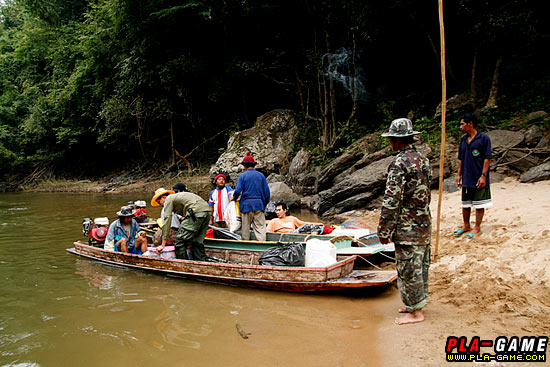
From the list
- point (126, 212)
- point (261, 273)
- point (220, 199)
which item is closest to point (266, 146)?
point (220, 199)

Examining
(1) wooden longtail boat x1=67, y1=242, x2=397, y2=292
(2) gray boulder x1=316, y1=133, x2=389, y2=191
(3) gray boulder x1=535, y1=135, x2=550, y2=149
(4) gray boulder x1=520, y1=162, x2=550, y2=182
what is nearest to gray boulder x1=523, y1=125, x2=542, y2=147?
(3) gray boulder x1=535, y1=135, x2=550, y2=149

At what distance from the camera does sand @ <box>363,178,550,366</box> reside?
318cm

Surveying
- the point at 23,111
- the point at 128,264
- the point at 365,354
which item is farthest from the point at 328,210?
the point at 23,111

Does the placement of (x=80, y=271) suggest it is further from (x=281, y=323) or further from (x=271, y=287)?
(x=281, y=323)

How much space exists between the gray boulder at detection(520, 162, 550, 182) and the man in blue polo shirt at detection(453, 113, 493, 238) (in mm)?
3474

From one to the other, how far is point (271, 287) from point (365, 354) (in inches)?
79.1

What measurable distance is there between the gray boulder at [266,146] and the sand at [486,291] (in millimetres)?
11236

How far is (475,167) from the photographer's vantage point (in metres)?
5.35

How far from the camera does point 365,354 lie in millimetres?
3289

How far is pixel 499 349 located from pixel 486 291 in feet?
3.83

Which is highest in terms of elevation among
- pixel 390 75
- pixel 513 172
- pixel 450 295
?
pixel 390 75

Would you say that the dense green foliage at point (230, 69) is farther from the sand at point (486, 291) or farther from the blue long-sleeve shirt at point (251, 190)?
the blue long-sleeve shirt at point (251, 190)

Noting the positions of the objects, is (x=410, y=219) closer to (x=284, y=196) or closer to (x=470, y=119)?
(x=470, y=119)

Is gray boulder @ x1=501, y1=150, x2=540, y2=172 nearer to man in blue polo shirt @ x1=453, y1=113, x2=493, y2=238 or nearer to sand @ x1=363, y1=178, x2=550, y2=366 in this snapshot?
sand @ x1=363, y1=178, x2=550, y2=366
